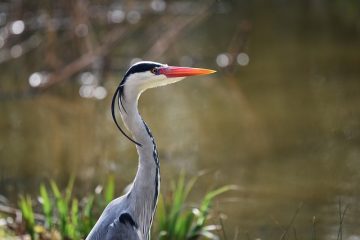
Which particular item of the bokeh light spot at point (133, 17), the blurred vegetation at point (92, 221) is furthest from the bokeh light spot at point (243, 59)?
the blurred vegetation at point (92, 221)

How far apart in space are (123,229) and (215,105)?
306 inches

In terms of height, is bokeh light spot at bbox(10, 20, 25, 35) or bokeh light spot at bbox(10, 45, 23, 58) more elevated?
bokeh light spot at bbox(10, 20, 25, 35)

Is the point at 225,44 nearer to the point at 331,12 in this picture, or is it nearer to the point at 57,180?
the point at 331,12

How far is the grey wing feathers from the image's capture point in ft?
14.6

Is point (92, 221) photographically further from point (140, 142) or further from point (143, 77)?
point (143, 77)

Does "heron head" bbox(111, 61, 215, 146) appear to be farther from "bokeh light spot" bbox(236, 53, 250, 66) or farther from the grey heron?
"bokeh light spot" bbox(236, 53, 250, 66)

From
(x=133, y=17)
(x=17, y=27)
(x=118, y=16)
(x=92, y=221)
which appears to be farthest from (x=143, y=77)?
(x=133, y=17)

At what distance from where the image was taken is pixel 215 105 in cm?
1220

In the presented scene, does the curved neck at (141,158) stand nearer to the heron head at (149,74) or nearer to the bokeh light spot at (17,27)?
the heron head at (149,74)

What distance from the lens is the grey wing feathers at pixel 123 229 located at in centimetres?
445

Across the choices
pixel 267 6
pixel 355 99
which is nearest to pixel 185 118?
pixel 355 99

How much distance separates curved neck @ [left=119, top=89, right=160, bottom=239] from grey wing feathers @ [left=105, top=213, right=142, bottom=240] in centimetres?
7

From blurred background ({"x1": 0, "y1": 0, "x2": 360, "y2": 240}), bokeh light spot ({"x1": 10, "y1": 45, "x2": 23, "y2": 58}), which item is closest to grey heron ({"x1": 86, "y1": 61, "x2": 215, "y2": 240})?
blurred background ({"x1": 0, "y1": 0, "x2": 360, "y2": 240})

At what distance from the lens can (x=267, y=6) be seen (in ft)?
62.4
